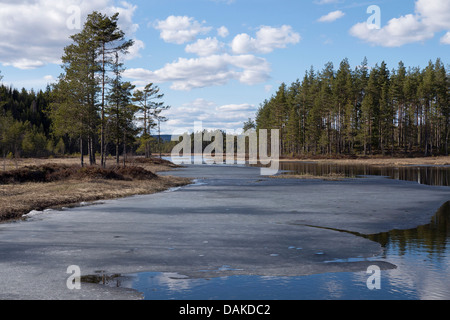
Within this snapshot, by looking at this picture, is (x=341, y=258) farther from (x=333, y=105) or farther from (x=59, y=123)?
(x=333, y=105)

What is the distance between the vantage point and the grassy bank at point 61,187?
17809 millimetres

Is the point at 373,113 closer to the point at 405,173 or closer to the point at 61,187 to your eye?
the point at 405,173

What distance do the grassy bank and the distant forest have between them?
6473cm

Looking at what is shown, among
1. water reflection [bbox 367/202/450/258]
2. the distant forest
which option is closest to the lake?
water reflection [bbox 367/202/450/258]

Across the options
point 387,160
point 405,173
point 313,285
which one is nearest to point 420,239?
point 313,285

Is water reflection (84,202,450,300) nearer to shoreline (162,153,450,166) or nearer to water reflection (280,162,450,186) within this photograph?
water reflection (280,162,450,186)

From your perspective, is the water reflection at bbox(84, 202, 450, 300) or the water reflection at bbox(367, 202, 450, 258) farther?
the water reflection at bbox(367, 202, 450, 258)

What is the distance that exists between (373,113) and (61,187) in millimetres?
77730

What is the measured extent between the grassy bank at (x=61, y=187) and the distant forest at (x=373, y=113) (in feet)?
212

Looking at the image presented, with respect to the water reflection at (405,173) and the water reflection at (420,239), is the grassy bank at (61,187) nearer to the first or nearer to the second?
the water reflection at (420,239)

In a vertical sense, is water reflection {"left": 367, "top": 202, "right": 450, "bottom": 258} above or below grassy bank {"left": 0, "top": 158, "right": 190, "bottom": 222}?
below

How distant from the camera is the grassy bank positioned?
701 inches

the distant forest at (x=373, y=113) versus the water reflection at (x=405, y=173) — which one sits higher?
the distant forest at (x=373, y=113)

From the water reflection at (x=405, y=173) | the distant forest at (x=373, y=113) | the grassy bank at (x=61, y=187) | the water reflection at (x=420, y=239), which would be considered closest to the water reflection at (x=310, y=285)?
the water reflection at (x=420, y=239)
